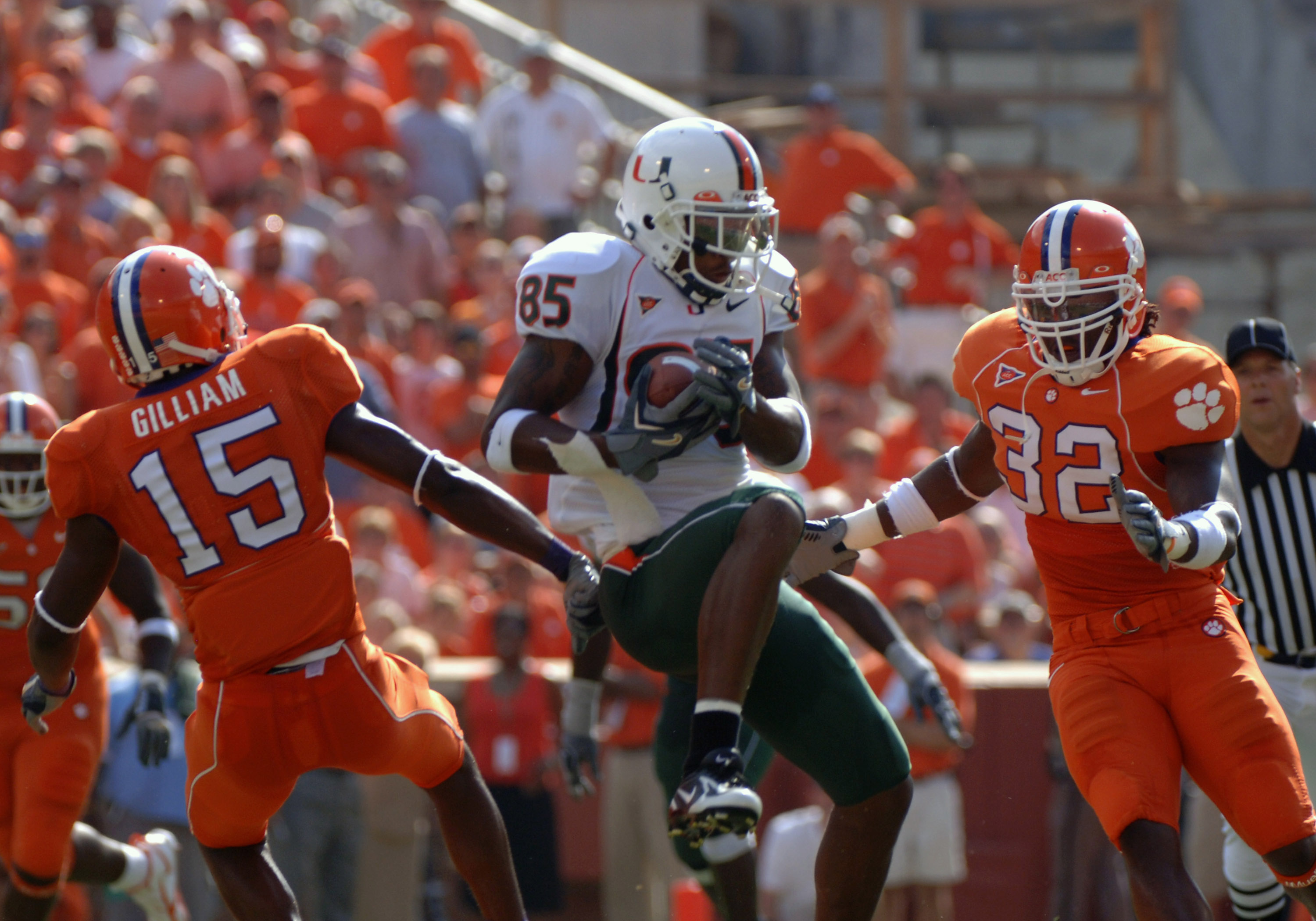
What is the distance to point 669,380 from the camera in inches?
167

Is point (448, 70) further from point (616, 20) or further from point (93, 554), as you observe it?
point (93, 554)

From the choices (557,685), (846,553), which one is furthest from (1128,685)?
(557,685)

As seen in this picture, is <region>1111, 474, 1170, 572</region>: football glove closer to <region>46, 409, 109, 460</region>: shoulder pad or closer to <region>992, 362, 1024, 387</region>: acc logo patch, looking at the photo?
<region>992, 362, 1024, 387</region>: acc logo patch

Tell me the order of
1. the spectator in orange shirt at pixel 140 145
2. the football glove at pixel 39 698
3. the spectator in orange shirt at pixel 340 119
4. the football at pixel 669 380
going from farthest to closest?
1. the spectator in orange shirt at pixel 340 119
2. the spectator in orange shirt at pixel 140 145
3. the football glove at pixel 39 698
4. the football at pixel 669 380

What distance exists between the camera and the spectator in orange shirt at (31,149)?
10.4 meters

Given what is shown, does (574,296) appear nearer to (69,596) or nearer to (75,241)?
(69,596)

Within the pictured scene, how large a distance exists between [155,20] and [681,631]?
34.7ft

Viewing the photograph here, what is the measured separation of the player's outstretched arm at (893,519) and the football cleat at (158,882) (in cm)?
245

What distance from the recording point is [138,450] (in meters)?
4.29

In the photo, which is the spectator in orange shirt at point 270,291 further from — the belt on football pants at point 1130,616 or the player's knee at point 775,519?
the belt on football pants at point 1130,616

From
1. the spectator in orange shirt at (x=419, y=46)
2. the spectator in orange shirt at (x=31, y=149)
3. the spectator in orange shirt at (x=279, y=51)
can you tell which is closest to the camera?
the spectator in orange shirt at (x=31, y=149)

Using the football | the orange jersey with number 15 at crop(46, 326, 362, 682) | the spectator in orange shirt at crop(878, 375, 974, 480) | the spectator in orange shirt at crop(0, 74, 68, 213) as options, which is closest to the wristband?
the football

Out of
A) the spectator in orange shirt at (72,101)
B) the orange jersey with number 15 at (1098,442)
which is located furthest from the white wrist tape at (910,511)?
the spectator in orange shirt at (72,101)

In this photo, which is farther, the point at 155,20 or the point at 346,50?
the point at 155,20
